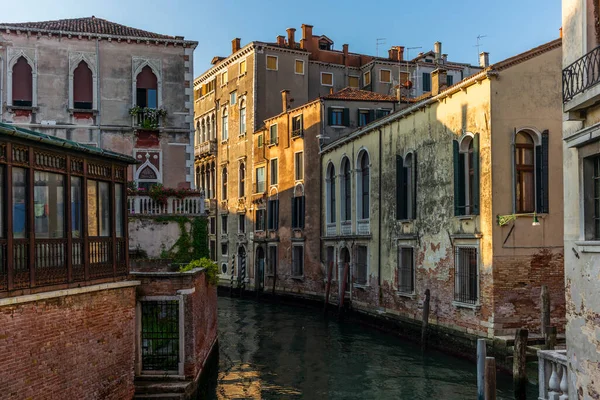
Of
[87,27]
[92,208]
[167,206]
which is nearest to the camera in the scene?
[92,208]

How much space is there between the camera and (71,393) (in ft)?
30.2

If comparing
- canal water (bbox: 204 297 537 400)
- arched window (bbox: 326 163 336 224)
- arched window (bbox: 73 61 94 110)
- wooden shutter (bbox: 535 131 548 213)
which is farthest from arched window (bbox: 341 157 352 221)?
arched window (bbox: 73 61 94 110)

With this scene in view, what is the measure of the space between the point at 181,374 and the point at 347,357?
712cm

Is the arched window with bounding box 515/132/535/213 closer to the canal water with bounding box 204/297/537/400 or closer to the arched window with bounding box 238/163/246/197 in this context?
the canal water with bounding box 204/297/537/400

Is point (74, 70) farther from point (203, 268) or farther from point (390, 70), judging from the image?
point (390, 70)

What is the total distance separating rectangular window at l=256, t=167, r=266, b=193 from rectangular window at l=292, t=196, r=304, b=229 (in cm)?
377

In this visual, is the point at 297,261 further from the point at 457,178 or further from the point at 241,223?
the point at 457,178

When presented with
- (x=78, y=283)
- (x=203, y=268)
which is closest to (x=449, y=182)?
(x=203, y=268)

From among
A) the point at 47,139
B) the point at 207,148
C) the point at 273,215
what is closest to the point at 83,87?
the point at 47,139

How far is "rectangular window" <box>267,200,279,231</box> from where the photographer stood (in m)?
33.3

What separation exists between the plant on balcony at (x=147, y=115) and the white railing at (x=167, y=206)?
7.16 ft

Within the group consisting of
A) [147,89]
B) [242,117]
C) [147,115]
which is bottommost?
[147,115]

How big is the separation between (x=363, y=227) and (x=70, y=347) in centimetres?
1655

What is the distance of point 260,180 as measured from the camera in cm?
3519
